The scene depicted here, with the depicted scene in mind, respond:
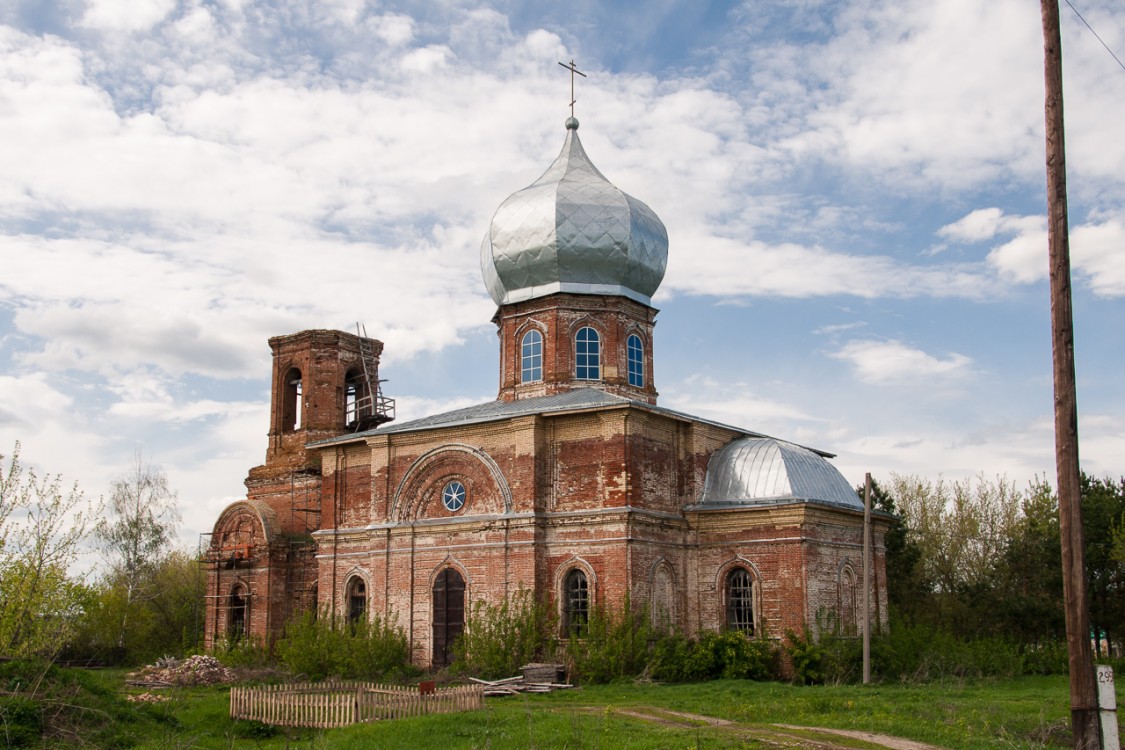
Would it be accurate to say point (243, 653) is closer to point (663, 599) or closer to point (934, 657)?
point (663, 599)

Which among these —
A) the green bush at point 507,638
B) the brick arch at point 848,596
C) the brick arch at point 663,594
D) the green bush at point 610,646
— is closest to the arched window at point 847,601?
the brick arch at point 848,596

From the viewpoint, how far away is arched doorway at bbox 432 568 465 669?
23281 mm

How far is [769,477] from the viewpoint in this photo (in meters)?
23.0

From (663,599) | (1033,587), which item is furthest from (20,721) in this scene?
(1033,587)

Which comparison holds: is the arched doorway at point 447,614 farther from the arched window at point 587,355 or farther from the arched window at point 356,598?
the arched window at point 587,355

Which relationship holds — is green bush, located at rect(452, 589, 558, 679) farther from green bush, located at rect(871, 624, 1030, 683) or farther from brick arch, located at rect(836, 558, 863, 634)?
green bush, located at rect(871, 624, 1030, 683)

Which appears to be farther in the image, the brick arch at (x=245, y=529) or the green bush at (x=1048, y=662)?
the brick arch at (x=245, y=529)

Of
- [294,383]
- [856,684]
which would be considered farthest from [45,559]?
[294,383]

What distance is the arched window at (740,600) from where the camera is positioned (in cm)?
2258

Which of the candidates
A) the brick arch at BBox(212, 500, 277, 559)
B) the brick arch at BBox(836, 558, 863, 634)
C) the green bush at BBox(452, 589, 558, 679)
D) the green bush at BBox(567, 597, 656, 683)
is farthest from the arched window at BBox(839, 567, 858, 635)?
the brick arch at BBox(212, 500, 277, 559)

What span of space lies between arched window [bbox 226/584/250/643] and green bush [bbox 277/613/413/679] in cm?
420

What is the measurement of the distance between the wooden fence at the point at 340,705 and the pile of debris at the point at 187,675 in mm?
6157

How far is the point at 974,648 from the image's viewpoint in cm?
2355

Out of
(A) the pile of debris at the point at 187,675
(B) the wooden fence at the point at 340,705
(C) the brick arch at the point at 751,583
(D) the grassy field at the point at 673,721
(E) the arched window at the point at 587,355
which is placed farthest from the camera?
(E) the arched window at the point at 587,355
